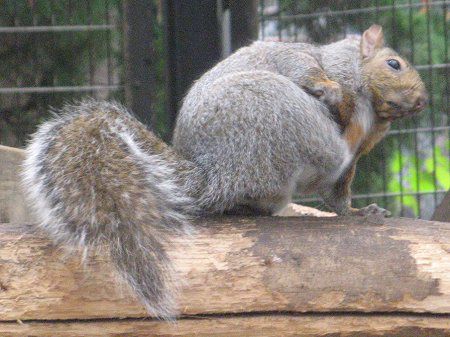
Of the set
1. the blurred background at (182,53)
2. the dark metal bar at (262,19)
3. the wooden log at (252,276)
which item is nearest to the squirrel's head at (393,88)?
the wooden log at (252,276)

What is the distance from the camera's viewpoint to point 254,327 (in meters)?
2.17

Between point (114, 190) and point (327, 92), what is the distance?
0.70 metres

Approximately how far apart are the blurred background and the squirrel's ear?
2.45 feet

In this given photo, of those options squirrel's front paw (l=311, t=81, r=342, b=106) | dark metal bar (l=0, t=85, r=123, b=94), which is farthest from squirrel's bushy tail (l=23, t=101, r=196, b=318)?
dark metal bar (l=0, t=85, r=123, b=94)

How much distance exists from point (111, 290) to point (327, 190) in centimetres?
91

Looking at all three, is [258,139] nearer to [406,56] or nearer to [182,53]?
[182,53]

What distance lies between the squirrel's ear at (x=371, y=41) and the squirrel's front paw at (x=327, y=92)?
0.87ft

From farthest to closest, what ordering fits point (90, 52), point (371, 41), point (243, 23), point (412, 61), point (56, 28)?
1. point (412, 61)
2. point (90, 52)
3. point (56, 28)
4. point (243, 23)
5. point (371, 41)

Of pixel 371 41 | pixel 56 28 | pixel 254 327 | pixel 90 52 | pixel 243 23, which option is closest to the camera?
pixel 254 327

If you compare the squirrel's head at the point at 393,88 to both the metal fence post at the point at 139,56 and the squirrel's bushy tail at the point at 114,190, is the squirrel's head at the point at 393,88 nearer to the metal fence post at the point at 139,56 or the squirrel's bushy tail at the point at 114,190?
the squirrel's bushy tail at the point at 114,190

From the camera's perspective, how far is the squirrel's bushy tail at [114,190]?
82.8 inches

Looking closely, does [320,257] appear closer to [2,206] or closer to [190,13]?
[2,206]

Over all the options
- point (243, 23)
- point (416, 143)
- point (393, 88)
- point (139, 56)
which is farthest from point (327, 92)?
point (416, 143)

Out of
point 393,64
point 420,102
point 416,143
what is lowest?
point 416,143
